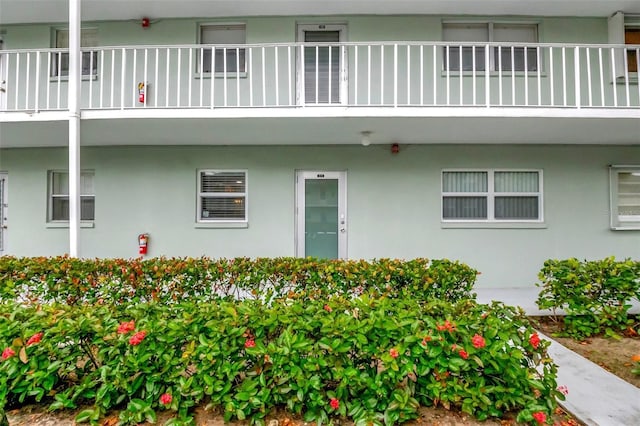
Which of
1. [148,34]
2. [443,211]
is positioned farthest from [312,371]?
[148,34]

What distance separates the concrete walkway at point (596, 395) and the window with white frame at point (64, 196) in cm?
807

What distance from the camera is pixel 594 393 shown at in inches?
106

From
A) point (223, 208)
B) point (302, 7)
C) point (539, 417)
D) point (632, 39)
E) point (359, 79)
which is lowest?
point (539, 417)

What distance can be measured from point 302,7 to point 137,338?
6.39 metres

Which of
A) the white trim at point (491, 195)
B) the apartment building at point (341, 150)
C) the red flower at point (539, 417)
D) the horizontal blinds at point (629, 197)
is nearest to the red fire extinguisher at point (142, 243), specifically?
the apartment building at point (341, 150)

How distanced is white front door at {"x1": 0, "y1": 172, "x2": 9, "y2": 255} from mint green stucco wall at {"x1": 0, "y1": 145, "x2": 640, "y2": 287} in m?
1.83

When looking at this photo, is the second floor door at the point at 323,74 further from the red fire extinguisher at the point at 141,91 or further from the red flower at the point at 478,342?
the red flower at the point at 478,342

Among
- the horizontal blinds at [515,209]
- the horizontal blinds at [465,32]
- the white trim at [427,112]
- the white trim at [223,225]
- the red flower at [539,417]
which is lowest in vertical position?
the red flower at [539,417]

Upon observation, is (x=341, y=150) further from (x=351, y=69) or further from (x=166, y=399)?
(x=166, y=399)

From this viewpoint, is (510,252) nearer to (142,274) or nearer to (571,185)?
(571,185)

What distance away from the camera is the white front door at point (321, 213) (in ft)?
21.6

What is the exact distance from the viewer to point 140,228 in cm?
664

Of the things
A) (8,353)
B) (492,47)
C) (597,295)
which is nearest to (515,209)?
(597,295)

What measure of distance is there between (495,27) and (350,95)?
3.27 metres
